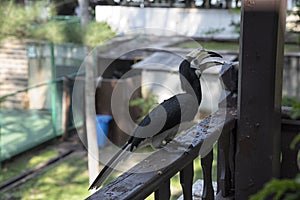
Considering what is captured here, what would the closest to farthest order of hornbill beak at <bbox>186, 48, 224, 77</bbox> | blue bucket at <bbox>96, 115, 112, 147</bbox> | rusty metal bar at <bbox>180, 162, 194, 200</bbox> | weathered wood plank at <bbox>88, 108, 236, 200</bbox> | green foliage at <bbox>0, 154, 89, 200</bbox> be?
weathered wood plank at <bbox>88, 108, 236, 200</bbox> → rusty metal bar at <bbox>180, 162, 194, 200</bbox> → hornbill beak at <bbox>186, 48, 224, 77</bbox> → green foliage at <bbox>0, 154, 89, 200</bbox> → blue bucket at <bbox>96, 115, 112, 147</bbox>

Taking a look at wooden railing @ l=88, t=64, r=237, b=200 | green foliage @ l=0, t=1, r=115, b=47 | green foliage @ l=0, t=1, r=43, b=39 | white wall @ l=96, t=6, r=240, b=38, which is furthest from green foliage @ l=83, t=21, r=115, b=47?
wooden railing @ l=88, t=64, r=237, b=200

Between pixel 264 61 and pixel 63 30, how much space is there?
24.6ft

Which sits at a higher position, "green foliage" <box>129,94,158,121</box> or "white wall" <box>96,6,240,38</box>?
"white wall" <box>96,6,240,38</box>

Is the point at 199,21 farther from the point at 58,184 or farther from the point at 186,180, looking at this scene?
the point at 186,180

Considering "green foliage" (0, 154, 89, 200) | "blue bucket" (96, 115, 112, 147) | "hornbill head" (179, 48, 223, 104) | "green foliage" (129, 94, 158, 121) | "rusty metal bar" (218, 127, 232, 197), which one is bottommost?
"green foliage" (0, 154, 89, 200)

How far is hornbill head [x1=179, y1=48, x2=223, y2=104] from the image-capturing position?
5.33ft

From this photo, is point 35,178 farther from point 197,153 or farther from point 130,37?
point 197,153

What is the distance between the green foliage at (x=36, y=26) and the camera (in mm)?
8203

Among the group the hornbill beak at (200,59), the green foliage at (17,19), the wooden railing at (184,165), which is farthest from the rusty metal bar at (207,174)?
the green foliage at (17,19)

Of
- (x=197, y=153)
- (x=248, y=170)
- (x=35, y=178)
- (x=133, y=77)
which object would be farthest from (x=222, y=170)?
(x=133, y=77)

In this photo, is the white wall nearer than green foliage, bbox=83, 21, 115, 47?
No

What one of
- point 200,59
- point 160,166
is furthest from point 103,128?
point 160,166

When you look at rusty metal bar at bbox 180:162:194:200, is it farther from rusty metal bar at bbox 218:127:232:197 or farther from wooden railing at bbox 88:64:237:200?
rusty metal bar at bbox 218:127:232:197

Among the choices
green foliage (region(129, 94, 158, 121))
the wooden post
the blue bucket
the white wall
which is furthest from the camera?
the white wall
